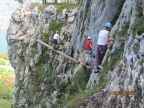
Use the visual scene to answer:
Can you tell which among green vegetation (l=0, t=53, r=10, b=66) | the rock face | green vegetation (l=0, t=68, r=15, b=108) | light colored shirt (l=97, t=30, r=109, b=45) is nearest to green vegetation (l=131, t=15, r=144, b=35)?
the rock face

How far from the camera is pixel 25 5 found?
154 feet

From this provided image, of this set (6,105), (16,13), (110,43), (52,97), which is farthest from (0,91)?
(110,43)

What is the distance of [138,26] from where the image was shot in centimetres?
1064

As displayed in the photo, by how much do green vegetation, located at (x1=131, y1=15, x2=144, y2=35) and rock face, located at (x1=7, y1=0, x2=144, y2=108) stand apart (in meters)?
0.04

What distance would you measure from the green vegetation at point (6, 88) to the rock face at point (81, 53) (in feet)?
227

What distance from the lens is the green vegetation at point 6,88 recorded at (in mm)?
112125

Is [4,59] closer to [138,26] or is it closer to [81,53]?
[81,53]

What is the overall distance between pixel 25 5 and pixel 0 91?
90.3 m

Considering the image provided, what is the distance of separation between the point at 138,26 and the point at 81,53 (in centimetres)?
1188

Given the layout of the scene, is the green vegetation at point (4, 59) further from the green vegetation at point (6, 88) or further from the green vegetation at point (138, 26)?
the green vegetation at point (138, 26)

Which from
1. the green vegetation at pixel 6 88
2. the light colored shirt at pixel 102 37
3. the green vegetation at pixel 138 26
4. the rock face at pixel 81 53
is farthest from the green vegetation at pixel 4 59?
the green vegetation at pixel 138 26

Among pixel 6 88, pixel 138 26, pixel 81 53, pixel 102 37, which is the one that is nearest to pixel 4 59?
pixel 6 88

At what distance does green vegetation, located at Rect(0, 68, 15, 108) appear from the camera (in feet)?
368

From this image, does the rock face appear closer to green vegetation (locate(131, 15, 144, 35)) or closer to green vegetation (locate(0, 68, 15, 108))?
green vegetation (locate(131, 15, 144, 35))
